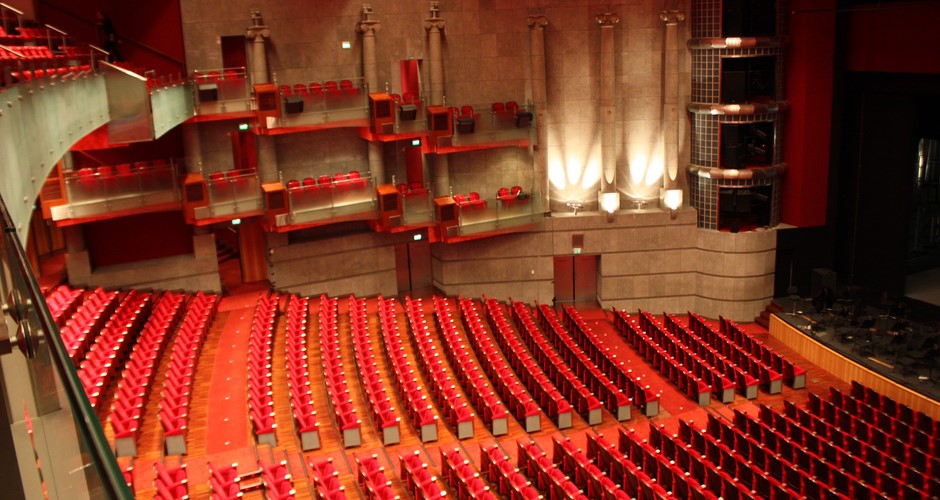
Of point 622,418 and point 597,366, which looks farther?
point 597,366

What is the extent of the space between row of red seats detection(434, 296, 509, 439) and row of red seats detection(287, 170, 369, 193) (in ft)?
8.66

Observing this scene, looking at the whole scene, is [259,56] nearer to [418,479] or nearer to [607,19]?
[607,19]

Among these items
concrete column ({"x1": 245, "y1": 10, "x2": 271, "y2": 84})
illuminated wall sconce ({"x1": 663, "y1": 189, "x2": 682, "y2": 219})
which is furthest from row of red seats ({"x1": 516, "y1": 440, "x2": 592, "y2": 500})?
concrete column ({"x1": 245, "y1": 10, "x2": 271, "y2": 84})

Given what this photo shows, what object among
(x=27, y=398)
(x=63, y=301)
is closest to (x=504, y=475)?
(x=63, y=301)

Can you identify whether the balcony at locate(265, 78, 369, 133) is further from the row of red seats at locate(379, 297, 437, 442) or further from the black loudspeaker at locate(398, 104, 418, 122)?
the row of red seats at locate(379, 297, 437, 442)

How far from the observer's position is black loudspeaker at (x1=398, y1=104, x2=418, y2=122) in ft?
52.4

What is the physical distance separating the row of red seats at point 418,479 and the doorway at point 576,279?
8750 mm

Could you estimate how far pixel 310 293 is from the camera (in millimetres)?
17047

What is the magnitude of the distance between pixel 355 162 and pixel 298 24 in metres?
2.84

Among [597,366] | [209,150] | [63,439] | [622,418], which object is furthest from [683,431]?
[63,439]

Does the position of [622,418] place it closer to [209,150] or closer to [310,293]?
[310,293]

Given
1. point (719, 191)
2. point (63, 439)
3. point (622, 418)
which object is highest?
point (63, 439)

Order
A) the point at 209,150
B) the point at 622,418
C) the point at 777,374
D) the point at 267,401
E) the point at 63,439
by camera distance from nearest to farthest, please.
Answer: the point at 63,439 → the point at 267,401 → the point at 622,418 → the point at 777,374 → the point at 209,150

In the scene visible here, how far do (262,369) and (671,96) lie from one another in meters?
9.88
